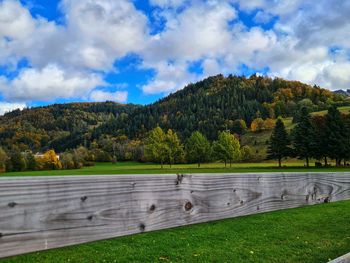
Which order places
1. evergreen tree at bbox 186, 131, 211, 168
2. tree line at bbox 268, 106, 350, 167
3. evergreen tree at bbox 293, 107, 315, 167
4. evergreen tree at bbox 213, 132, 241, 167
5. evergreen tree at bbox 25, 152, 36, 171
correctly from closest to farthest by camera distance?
1. tree line at bbox 268, 106, 350, 167
2. evergreen tree at bbox 293, 107, 315, 167
3. evergreen tree at bbox 213, 132, 241, 167
4. evergreen tree at bbox 186, 131, 211, 168
5. evergreen tree at bbox 25, 152, 36, 171

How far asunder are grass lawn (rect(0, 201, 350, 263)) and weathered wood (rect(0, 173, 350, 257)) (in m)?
0.96

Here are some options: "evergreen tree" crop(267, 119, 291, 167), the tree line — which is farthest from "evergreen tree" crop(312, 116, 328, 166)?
"evergreen tree" crop(267, 119, 291, 167)

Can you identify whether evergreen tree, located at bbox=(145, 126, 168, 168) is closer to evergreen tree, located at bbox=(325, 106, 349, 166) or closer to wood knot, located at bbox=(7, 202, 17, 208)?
evergreen tree, located at bbox=(325, 106, 349, 166)

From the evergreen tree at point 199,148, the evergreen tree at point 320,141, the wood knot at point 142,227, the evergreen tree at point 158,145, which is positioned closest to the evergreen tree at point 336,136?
the evergreen tree at point 320,141

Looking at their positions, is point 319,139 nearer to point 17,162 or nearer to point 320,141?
point 320,141

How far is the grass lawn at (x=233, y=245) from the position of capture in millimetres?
4406

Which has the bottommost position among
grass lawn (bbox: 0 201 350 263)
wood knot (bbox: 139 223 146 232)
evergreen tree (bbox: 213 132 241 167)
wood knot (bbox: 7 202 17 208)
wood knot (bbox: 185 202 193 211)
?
grass lawn (bbox: 0 201 350 263)

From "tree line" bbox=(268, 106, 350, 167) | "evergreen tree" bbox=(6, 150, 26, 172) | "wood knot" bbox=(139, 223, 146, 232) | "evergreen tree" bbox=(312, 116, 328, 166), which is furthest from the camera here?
"evergreen tree" bbox=(6, 150, 26, 172)

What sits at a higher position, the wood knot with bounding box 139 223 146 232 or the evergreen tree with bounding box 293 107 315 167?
the evergreen tree with bounding box 293 107 315 167

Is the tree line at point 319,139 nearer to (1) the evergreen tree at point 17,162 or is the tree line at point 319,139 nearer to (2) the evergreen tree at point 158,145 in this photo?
(2) the evergreen tree at point 158,145

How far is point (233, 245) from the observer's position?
5109mm

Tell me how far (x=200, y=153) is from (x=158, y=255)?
98.4 m

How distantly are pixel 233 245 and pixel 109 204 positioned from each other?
Result: 3.46 meters

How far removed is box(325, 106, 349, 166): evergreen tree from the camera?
237ft
